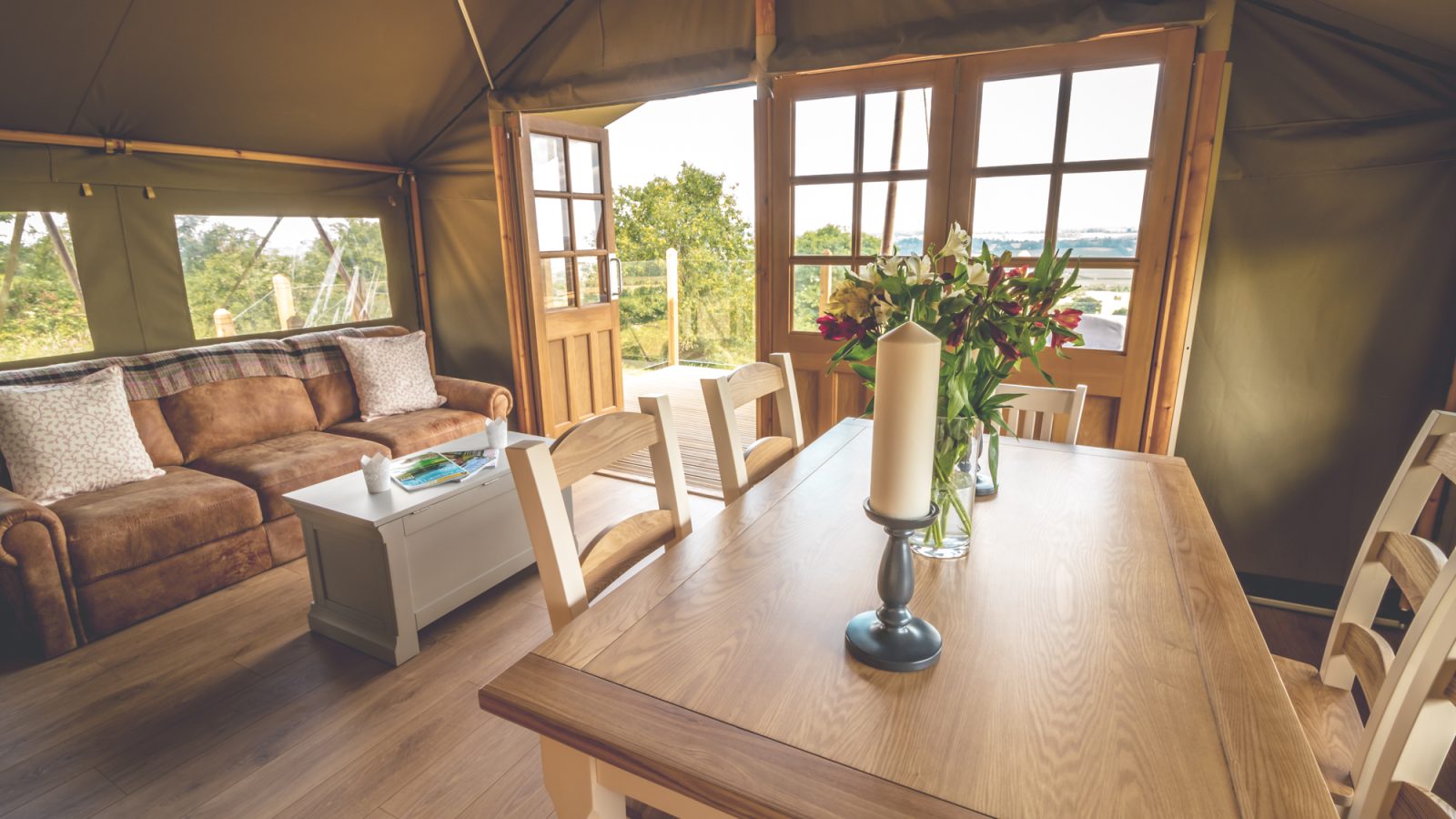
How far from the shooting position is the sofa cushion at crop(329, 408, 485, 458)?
3338 millimetres

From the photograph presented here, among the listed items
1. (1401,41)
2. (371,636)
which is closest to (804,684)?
(371,636)

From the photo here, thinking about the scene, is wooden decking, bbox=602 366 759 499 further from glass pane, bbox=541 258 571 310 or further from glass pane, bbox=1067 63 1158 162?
glass pane, bbox=1067 63 1158 162

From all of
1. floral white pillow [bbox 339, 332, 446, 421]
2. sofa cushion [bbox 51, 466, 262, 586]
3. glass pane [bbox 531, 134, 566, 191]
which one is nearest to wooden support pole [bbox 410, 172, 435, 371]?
floral white pillow [bbox 339, 332, 446, 421]

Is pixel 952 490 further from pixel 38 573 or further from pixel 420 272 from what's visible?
pixel 420 272

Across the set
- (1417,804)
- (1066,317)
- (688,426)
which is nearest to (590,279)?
(688,426)

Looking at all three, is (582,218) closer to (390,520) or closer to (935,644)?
(390,520)

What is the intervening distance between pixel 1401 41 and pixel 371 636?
3.79m

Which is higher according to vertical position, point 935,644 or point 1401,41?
point 1401,41

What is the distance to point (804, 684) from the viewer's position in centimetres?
84

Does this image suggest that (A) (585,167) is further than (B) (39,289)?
Yes

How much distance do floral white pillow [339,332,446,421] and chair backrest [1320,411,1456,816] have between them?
391 centimetres

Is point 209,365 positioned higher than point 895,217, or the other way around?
point 895,217

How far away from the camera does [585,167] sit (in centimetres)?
446

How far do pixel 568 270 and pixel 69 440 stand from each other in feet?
8.45
